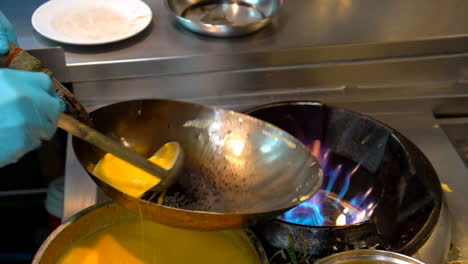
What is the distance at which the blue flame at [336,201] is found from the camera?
3.59 feet

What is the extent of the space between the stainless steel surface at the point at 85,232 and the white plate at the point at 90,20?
0.49 meters

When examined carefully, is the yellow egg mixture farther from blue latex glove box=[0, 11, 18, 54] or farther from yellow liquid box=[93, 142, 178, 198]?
blue latex glove box=[0, 11, 18, 54]

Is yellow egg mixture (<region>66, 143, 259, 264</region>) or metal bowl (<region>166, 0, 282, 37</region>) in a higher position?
metal bowl (<region>166, 0, 282, 37</region>)

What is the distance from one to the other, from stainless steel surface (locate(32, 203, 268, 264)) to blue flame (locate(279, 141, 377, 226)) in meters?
0.24

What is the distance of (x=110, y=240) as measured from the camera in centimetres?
91

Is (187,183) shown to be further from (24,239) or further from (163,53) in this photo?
(24,239)

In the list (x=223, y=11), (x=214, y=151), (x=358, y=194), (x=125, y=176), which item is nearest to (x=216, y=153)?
(x=214, y=151)

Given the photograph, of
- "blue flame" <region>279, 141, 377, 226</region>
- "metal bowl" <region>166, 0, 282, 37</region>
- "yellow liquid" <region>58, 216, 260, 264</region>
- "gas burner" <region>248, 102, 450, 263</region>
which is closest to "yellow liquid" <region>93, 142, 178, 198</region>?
"yellow liquid" <region>58, 216, 260, 264</region>

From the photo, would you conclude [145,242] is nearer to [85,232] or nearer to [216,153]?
[85,232]

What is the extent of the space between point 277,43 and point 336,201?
0.45m

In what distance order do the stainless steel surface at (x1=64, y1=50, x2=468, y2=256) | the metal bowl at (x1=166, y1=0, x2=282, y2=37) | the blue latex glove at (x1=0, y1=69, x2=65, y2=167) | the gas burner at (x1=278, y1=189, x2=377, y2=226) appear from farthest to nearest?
the metal bowl at (x1=166, y1=0, x2=282, y2=37) → the stainless steel surface at (x1=64, y1=50, x2=468, y2=256) → the gas burner at (x1=278, y1=189, x2=377, y2=226) → the blue latex glove at (x1=0, y1=69, x2=65, y2=167)

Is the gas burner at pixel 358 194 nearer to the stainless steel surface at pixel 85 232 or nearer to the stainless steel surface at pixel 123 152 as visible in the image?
the stainless steel surface at pixel 85 232

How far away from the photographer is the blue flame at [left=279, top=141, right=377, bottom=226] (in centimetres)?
109

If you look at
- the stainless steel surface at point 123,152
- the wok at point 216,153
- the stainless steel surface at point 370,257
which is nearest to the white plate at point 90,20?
the wok at point 216,153
